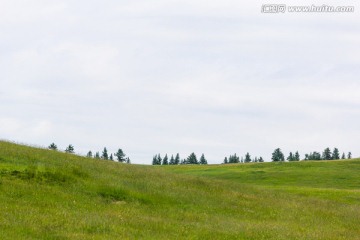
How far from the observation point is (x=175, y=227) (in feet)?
64.0

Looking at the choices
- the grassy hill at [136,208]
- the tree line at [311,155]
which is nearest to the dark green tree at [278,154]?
the tree line at [311,155]

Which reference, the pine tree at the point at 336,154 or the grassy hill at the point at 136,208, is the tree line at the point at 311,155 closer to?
the pine tree at the point at 336,154

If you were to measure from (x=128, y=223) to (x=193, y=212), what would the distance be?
5890 mm

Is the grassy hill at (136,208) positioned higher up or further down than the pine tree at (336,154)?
further down

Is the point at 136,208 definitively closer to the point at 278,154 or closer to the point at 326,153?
the point at 278,154

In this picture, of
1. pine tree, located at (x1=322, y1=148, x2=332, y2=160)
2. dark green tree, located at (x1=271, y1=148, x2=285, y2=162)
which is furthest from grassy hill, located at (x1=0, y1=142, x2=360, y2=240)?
pine tree, located at (x1=322, y1=148, x2=332, y2=160)

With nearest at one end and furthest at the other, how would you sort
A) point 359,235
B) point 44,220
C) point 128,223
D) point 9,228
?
point 9,228
point 44,220
point 128,223
point 359,235

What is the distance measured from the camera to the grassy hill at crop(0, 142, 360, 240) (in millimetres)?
17344

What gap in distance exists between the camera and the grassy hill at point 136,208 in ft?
56.9

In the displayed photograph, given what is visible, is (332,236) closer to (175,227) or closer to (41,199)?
(175,227)

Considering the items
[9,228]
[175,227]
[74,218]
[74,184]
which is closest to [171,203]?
[74,184]

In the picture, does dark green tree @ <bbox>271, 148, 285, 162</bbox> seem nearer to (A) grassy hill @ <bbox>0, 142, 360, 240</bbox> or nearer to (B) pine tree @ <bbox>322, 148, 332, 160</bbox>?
(B) pine tree @ <bbox>322, 148, 332, 160</bbox>

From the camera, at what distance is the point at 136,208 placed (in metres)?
23.1

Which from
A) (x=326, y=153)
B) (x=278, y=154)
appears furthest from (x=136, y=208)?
(x=326, y=153)
